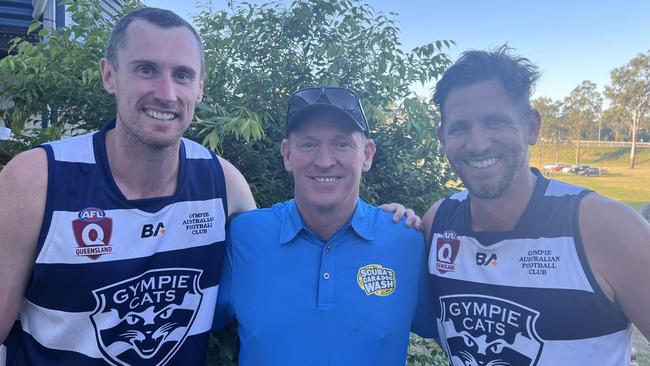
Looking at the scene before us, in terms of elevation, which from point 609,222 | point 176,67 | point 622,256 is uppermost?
point 176,67

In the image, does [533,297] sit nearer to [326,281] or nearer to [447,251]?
[447,251]

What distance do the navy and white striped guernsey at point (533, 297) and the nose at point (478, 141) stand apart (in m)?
0.32

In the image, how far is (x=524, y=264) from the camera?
7.02 ft

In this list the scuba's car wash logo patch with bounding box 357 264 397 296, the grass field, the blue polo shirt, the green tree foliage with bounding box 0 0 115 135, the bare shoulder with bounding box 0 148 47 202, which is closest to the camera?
the bare shoulder with bounding box 0 148 47 202

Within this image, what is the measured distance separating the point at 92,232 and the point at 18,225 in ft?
0.97

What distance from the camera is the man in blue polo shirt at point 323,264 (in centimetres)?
227

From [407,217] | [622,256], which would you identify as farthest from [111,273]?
[622,256]

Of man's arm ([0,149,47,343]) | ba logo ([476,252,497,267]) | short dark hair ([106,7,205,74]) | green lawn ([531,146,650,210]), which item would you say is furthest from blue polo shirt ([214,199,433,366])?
green lawn ([531,146,650,210])

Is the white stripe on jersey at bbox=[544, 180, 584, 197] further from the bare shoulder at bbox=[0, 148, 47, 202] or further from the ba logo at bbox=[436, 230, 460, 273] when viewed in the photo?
the bare shoulder at bbox=[0, 148, 47, 202]

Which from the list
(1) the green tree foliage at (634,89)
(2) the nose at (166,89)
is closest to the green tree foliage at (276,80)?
(2) the nose at (166,89)

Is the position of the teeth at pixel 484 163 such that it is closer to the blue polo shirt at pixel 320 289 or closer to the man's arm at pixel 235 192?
the blue polo shirt at pixel 320 289

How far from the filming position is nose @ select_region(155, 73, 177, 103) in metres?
2.32

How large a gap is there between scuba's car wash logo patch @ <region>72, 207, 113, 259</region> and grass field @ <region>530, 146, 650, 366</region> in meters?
20.0

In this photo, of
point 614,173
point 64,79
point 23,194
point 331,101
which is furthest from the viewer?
point 614,173
